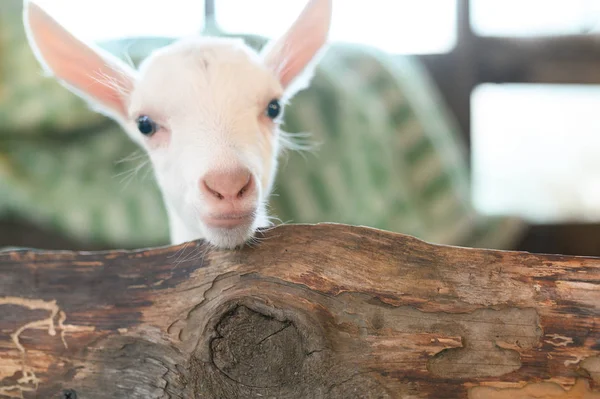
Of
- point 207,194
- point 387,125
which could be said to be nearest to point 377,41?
point 387,125

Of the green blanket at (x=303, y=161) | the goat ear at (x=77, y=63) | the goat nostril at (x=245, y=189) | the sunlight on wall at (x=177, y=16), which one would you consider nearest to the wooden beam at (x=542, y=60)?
the green blanket at (x=303, y=161)

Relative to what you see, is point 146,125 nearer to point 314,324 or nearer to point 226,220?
point 226,220

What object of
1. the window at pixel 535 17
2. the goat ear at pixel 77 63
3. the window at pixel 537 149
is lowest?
the goat ear at pixel 77 63

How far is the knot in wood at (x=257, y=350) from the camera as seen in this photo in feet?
2.98

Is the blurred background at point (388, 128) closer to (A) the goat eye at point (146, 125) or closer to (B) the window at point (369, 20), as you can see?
(B) the window at point (369, 20)

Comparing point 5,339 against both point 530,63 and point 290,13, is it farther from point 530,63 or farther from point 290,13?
point 530,63

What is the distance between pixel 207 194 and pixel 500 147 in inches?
89.0

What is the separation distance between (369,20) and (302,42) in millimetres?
519

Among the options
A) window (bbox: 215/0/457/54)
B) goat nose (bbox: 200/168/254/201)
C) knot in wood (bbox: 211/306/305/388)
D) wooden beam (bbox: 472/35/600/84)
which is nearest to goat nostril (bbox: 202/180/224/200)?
goat nose (bbox: 200/168/254/201)

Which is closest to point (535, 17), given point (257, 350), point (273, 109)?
point (273, 109)

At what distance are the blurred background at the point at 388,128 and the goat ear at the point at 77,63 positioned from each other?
0.48 ft

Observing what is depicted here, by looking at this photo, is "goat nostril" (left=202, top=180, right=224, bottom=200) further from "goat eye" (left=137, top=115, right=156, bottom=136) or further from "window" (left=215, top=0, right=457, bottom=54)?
"window" (left=215, top=0, right=457, bottom=54)

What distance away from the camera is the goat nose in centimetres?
96

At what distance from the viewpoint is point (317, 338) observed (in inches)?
35.7
